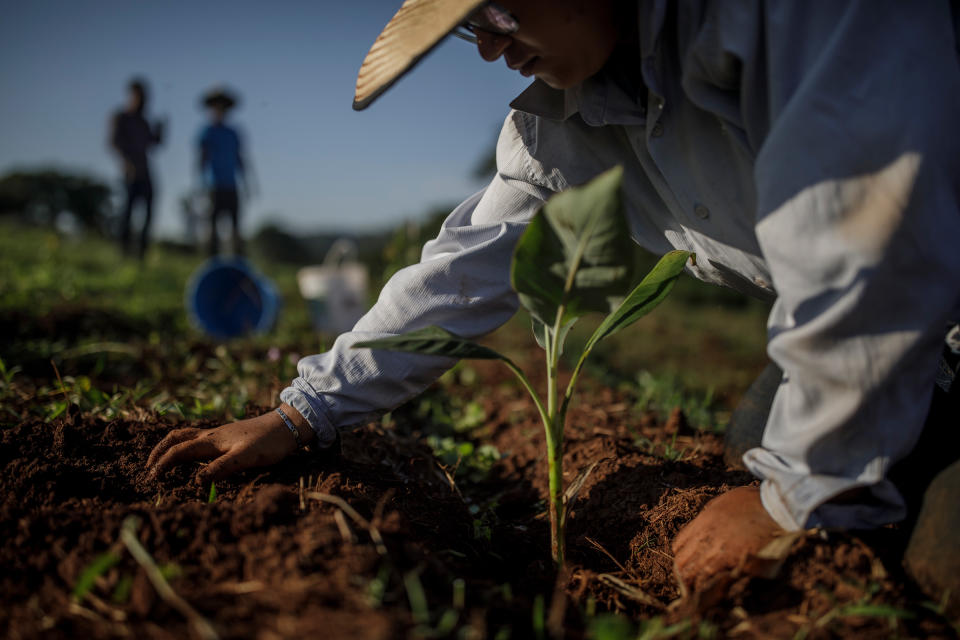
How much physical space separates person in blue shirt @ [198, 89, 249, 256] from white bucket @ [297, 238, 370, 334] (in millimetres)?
2865

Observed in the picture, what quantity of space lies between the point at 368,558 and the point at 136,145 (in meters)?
7.86

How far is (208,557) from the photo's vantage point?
102 centimetres

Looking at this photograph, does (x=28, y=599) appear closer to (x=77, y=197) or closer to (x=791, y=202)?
(x=791, y=202)

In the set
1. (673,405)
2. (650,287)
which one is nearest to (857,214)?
(650,287)

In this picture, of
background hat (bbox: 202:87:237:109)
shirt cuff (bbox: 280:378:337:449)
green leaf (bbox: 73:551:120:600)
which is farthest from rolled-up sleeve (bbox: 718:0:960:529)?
background hat (bbox: 202:87:237:109)

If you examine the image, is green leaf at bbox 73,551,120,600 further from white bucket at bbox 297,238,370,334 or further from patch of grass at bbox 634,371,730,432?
white bucket at bbox 297,238,370,334

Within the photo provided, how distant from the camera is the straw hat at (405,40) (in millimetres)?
1067

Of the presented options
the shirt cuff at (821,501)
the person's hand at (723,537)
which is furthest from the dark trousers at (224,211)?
the shirt cuff at (821,501)

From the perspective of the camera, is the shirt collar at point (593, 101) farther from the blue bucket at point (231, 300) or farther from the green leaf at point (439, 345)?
the blue bucket at point (231, 300)

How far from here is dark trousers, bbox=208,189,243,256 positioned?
7.25m

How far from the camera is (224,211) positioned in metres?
7.34

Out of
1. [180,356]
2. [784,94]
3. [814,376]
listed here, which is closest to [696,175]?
[784,94]

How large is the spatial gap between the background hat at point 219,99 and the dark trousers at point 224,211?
94cm

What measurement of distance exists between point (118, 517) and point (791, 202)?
1.27 m
